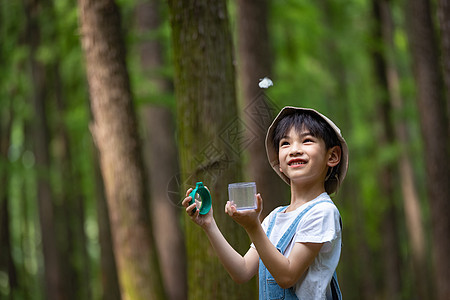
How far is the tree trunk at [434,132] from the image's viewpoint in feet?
26.9

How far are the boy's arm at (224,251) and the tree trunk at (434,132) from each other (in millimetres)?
6069

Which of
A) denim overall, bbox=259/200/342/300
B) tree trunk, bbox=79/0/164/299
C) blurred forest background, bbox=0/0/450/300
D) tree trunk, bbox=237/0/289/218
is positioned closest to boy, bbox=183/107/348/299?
denim overall, bbox=259/200/342/300

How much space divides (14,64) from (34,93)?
9.05 feet

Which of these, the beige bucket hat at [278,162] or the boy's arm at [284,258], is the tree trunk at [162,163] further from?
the boy's arm at [284,258]

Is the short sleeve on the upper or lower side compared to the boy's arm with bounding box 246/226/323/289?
upper

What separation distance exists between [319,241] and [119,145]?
15.2 feet

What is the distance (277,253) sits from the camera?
242 centimetres

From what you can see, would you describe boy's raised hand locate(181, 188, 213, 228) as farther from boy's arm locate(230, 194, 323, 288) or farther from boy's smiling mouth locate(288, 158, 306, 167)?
boy's smiling mouth locate(288, 158, 306, 167)

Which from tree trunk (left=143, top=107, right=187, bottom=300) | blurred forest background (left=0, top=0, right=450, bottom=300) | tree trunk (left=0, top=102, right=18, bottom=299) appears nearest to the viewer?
blurred forest background (left=0, top=0, right=450, bottom=300)

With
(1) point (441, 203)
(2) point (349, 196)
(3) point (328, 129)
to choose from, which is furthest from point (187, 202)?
(2) point (349, 196)

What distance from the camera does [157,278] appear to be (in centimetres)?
705

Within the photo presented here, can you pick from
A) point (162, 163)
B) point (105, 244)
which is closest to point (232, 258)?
point (105, 244)

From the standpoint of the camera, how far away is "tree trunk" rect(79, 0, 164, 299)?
269 inches

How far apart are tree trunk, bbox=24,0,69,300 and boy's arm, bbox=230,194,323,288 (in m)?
9.88
